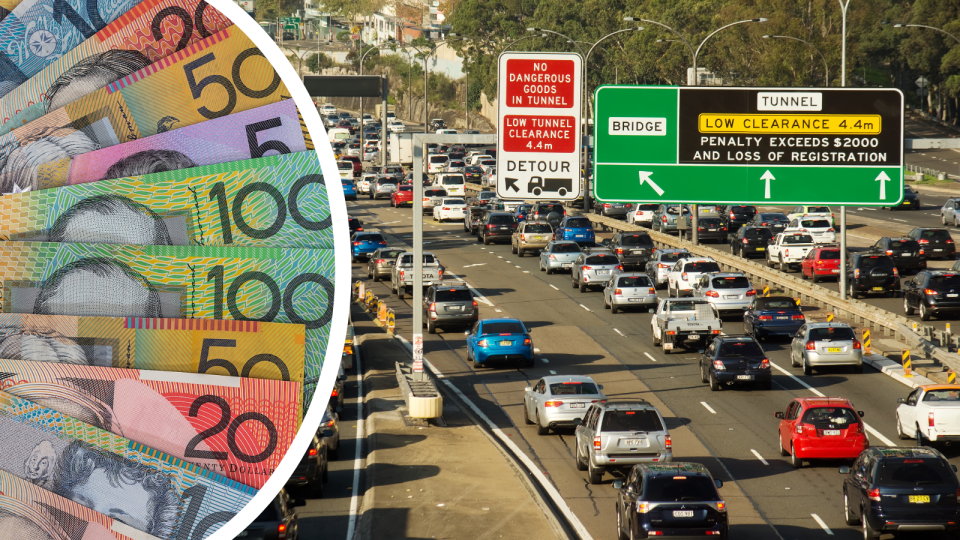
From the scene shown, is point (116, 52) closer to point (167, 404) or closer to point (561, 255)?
point (167, 404)

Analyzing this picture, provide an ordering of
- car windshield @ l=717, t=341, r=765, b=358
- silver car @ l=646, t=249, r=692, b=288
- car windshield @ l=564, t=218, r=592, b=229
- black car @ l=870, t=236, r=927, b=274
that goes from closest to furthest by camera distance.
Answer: car windshield @ l=717, t=341, r=765, b=358 < black car @ l=870, t=236, r=927, b=274 < silver car @ l=646, t=249, r=692, b=288 < car windshield @ l=564, t=218, r=592, b=229

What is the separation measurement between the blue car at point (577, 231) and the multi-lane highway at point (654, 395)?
18.3 feet

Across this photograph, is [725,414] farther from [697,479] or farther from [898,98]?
[898,98]

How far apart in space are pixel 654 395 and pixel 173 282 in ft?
91.4

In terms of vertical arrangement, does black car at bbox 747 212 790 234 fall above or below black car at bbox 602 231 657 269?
above

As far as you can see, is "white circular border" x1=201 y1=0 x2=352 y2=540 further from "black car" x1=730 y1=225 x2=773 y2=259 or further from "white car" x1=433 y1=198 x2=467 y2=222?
"white car" x1=433 y1=198 x2=467 y2=222

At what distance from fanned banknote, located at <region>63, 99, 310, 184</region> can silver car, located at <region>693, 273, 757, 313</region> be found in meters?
39.8

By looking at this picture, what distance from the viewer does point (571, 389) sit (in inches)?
1171

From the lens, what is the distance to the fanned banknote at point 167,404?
23.0 ft

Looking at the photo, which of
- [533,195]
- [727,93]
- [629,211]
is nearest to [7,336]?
[533,195]

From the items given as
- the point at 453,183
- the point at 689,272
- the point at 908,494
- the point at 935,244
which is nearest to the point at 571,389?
the point at 908,494

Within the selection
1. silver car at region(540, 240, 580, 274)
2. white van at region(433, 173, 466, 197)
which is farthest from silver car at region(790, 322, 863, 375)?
white van at region(433, 173, 466, 197)

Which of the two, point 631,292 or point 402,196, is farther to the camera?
point 402,196

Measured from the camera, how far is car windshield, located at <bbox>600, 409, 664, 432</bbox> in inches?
962
